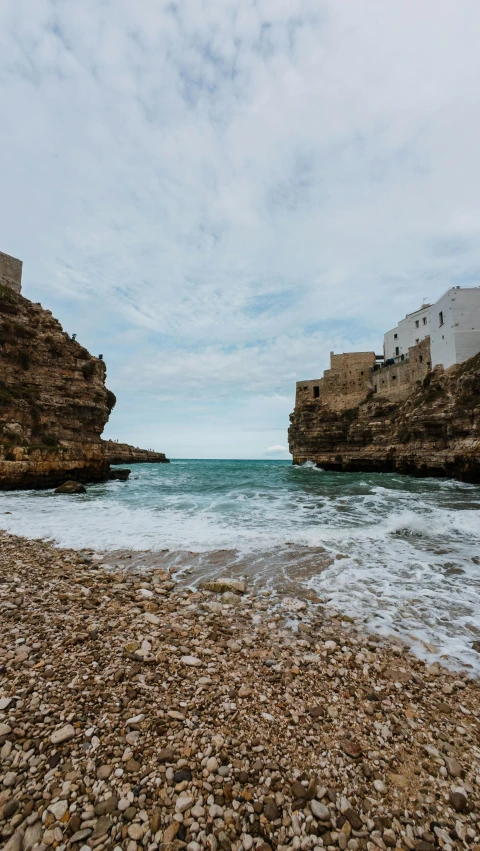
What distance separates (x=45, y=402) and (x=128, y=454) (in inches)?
2133

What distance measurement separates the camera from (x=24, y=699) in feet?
10.5

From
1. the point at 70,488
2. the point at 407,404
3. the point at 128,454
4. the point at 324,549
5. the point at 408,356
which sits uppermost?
the point at 408,356

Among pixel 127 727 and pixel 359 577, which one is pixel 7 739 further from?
pixel 359 577

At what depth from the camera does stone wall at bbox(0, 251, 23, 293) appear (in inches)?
1239

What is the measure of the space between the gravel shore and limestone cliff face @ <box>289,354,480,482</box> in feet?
94.6

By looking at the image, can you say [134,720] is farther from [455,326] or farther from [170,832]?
[455,326]

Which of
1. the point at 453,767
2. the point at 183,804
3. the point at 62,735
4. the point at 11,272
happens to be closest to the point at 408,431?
the point at 453,767

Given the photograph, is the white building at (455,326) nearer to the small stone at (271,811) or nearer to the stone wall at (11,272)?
the small stone at (271,811)

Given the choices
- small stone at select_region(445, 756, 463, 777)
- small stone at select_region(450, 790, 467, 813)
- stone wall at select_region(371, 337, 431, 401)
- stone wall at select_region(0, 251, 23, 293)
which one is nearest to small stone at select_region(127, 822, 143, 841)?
small stone at select_region(450, 790, 467, 813)

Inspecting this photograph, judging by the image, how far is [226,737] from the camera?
2.90 meters

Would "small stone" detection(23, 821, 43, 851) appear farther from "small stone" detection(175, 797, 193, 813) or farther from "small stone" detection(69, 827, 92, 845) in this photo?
"small stone" detection(175, 797, 193, 813)

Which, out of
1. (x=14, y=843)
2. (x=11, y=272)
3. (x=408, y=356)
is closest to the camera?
(x=14, y=843)

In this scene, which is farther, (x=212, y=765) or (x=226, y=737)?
(x=226, y=737)

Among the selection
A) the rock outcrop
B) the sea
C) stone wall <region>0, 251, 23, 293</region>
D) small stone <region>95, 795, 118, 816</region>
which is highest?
stone wall <region>0, 251, 23, 293</region>
